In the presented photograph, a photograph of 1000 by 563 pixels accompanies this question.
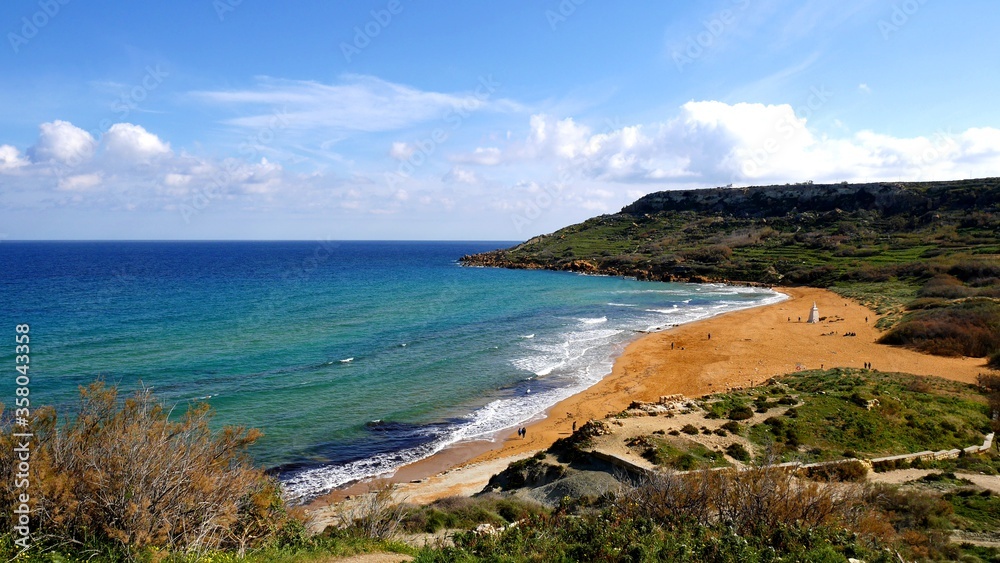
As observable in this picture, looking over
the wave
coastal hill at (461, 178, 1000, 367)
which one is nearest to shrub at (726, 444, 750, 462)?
the wave

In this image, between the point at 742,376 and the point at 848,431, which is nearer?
the point at 848,431

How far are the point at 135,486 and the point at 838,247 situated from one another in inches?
4097

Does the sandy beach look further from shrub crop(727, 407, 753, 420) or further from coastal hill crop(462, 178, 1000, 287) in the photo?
coastal hill crop(462, 178, 1000, 287)

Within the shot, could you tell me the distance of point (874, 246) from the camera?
282ft

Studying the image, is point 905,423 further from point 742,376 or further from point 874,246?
point 874,246

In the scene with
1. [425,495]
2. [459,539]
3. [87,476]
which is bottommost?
[425,495]

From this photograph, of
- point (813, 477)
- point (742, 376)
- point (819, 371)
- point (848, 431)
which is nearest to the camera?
point (813, 477)

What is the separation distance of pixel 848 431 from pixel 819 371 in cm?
1169

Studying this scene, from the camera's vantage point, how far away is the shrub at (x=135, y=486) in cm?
842

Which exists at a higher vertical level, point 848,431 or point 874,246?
point 874,246

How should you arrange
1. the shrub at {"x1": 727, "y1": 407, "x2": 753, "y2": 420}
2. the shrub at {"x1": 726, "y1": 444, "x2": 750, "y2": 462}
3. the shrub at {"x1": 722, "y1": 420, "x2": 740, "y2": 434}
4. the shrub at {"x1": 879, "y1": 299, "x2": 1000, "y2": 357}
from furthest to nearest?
1. the shrub at {"x1": 879, "y1": 299, "x2": 1000, "y2": 357}
2. the shrub at {"x1": 727, "y1": 407, "x2": 753, "y2": 420}
3. the shrub at {"x1": 722, "y1": 420, "x2": 740, "y2": 434}
4. the shrub at {"x1": 726, "y1": 444, "x2": 750, "y2": 462}

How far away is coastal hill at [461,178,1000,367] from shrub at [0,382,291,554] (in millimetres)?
39820

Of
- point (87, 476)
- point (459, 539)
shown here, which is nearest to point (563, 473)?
point (459, 539)

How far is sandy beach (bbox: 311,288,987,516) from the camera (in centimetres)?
1999
